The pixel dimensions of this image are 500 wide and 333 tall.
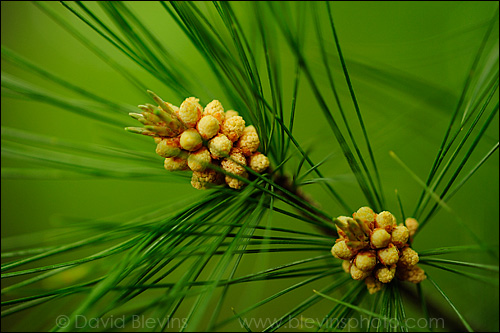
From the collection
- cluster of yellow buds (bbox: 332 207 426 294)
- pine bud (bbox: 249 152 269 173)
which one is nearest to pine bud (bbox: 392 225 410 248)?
cluster of yellow buds (bbox: 332 207 426 294)

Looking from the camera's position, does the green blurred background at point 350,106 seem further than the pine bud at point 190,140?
Yes

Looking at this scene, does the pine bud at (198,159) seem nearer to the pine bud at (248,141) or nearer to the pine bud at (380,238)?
the pine bud at (248,141)

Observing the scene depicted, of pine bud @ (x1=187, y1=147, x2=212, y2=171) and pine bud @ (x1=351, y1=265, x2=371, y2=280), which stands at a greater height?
pine bud @ (x1=187, y1=147, x2=212, y2=171)

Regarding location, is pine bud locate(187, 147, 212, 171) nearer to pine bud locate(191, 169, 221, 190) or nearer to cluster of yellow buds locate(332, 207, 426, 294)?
pine bud locate(191, 169, 221, 190)

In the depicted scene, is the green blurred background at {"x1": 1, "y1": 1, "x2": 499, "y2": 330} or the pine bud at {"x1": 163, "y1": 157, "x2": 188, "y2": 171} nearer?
the pine bud at {"x1": 163, "y1": 157, "x2": 188, "y2": 171}

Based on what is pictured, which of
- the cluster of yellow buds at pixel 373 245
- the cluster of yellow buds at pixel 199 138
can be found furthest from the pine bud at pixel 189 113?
the cluster of yellow buds at pixel 373 245

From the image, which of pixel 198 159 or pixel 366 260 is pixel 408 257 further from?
pixel 198 159

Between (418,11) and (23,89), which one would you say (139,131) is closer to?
(23,89)
